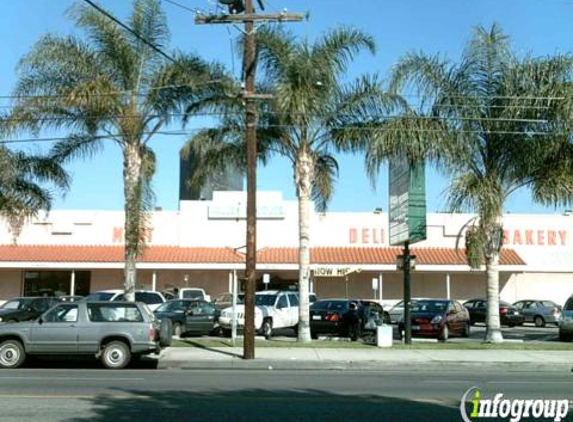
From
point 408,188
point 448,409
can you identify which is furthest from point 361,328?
point 448,409

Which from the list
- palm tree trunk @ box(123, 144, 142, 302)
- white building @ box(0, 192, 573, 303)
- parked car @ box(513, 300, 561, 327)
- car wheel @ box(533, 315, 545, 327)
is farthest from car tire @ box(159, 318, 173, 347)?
car wheel @ box(533, 315, 545, 327)

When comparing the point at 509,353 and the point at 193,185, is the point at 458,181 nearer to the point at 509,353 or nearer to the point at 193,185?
the point at 509,353

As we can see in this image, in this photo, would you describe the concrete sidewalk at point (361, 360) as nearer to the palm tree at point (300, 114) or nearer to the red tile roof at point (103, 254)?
the palm tree at point (300, 114)

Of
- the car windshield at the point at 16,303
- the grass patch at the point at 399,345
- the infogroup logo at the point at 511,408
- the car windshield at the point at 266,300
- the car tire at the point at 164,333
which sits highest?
the car windshield at the point at 266,300

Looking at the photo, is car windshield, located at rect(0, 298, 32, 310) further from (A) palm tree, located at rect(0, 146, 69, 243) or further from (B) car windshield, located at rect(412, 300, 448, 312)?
(B) car windshield, located at rect(412, 300, 448, 312)

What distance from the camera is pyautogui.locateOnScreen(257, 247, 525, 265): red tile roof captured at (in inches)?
1474

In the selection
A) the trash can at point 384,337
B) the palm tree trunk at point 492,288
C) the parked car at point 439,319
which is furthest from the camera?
the parked car at point 439,319

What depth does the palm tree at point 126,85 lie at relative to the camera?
2138 cm

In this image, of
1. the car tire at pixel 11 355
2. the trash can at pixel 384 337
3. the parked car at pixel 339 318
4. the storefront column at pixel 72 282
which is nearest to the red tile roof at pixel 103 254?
the storefront column at pixel 72 282

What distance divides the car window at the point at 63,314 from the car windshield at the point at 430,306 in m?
13.6

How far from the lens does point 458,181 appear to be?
21.4m

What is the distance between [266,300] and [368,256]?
40.4 feet

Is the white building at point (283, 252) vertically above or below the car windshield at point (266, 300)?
above

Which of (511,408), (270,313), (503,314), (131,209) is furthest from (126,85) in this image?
(503,314)
